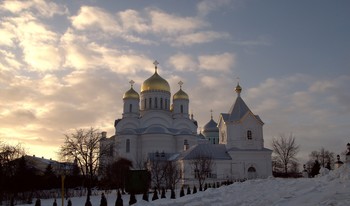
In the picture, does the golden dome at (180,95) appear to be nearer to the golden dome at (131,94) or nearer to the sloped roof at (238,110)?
the golden dome at (131,94)

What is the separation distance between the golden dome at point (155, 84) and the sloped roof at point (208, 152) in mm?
14995

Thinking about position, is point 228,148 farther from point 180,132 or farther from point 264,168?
point 180,132

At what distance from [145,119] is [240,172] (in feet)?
60.0

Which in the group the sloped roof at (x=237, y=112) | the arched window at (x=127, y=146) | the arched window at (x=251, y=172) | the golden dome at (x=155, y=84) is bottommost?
the arched window at (x=251, y=172)

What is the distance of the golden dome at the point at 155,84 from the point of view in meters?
63.0

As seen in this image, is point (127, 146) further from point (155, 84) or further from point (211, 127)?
point (211, 127)

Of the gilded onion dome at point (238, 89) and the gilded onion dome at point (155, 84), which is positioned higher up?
the gilded onion dome at point (155, 84)

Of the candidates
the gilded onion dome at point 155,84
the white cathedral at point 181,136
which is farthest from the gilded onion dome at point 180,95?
the gilded onion dome at point 155,84

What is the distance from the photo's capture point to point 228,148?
51.0 m

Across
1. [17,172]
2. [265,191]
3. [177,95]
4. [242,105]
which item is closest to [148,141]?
[177,95]

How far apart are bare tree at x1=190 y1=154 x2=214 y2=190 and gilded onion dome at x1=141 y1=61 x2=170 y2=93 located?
1792cm

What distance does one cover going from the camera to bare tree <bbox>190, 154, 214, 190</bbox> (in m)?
44.7

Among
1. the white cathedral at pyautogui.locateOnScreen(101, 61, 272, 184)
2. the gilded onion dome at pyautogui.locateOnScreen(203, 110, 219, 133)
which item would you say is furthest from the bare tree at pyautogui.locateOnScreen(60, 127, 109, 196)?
the gilded onion dome at pyautogui.locateOnScreen(203, 110, 219, 133)

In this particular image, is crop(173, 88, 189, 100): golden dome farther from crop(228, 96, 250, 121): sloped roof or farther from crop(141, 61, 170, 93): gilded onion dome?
crop(228, 96, 250, 121): sloped roof
